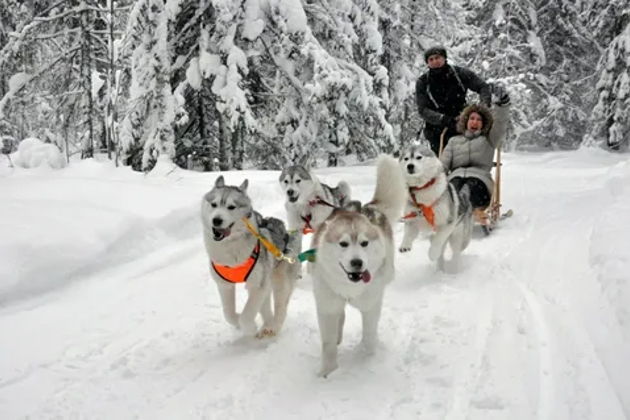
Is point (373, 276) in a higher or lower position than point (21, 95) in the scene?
lower

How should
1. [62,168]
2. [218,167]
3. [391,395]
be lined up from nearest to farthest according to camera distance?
[391,395]
[62,168]
[218,167]

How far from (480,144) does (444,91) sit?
106 centimetres

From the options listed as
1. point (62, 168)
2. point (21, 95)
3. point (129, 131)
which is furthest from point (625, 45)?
point (21, 95)

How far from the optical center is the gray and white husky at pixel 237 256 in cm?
377

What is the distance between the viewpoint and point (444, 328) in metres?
3.94

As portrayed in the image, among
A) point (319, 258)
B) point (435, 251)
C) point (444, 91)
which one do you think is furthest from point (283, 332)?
point (444, 91)

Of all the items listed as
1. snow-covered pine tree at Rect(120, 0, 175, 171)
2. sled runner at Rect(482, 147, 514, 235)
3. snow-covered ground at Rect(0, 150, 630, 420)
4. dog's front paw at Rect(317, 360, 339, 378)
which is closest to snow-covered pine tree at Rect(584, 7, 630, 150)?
sled runner at Rect(482, 147, 514, 235)

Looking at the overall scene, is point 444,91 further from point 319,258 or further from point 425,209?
point 319,258

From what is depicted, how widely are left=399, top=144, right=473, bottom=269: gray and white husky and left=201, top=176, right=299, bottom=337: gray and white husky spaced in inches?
89.3

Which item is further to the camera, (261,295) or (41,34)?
(41,34)

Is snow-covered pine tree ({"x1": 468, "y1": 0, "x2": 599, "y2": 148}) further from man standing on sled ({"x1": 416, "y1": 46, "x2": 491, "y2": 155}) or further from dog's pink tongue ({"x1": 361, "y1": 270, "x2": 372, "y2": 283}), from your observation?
dog's pink tongue ({"x1": 361, "y1": 270, "x2": 372, "y2": 283})

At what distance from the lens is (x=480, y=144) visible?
7.11 meters

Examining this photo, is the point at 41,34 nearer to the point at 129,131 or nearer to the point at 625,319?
the point at 129,131

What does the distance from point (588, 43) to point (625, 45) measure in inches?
223
